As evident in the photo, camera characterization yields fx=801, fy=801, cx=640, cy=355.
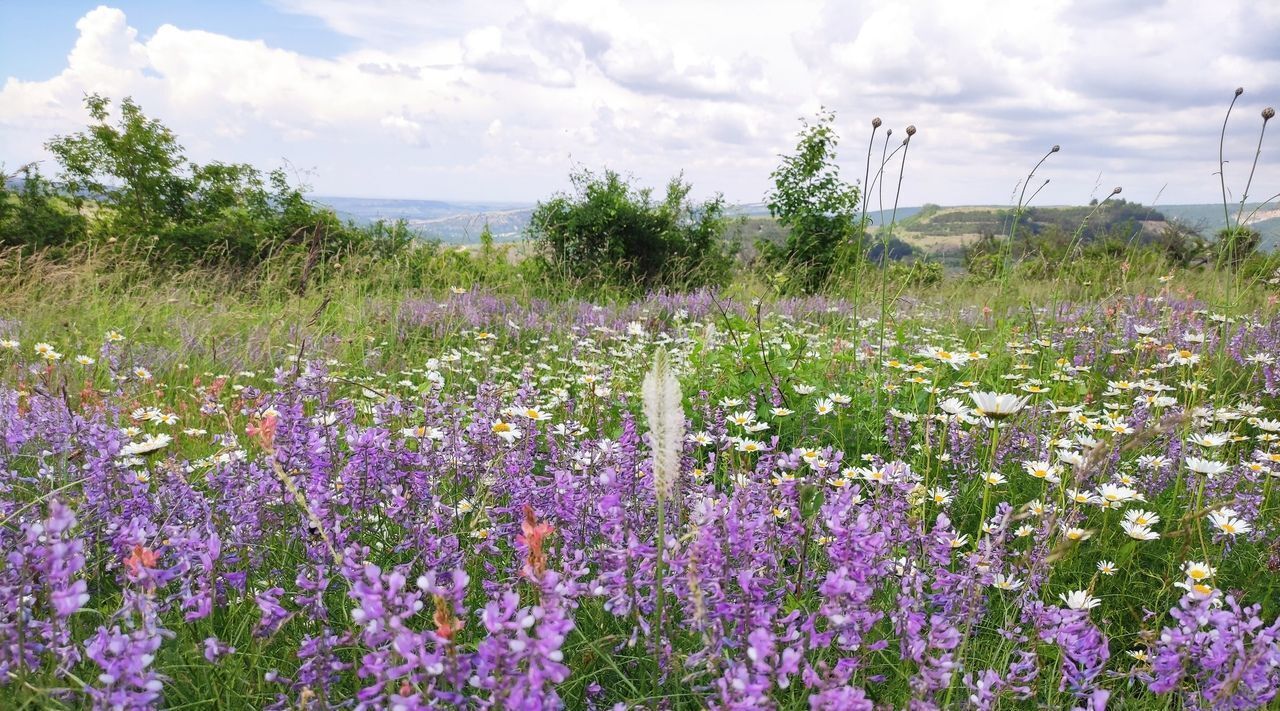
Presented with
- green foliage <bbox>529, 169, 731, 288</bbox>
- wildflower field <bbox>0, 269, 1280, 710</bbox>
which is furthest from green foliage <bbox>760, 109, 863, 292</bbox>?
wildflower field <bbox>0, 269, 1280, 710</bbox>

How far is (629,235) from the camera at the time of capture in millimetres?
12398

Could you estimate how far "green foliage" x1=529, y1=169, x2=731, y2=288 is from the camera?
11.8 meters

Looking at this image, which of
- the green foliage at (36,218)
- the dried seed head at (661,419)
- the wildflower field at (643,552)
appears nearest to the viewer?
the dried seed head at (661,419)

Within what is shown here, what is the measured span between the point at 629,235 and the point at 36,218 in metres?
8.79

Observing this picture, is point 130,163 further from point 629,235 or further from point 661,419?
point 661,419

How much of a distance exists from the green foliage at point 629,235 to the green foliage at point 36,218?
6.96 metres

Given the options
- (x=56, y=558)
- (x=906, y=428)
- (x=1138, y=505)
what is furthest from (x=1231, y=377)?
(x=56, y=558)

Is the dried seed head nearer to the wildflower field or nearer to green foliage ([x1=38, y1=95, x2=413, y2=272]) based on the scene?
the wildflower field

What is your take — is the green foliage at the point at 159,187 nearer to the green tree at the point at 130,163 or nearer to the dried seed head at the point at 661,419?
the green tree at the point at 130,163

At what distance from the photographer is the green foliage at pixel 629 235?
11828 millimetres

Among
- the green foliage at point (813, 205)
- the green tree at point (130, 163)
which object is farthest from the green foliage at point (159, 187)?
the green foliage at point (813, 205)

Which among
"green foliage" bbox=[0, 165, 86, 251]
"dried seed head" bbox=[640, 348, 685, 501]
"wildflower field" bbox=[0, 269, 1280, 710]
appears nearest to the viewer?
"dried seed head" bbox=[640, 348, 685, 501]

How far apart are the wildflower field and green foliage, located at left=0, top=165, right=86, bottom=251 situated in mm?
9397

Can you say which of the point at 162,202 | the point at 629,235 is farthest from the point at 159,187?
the point at 629,235
